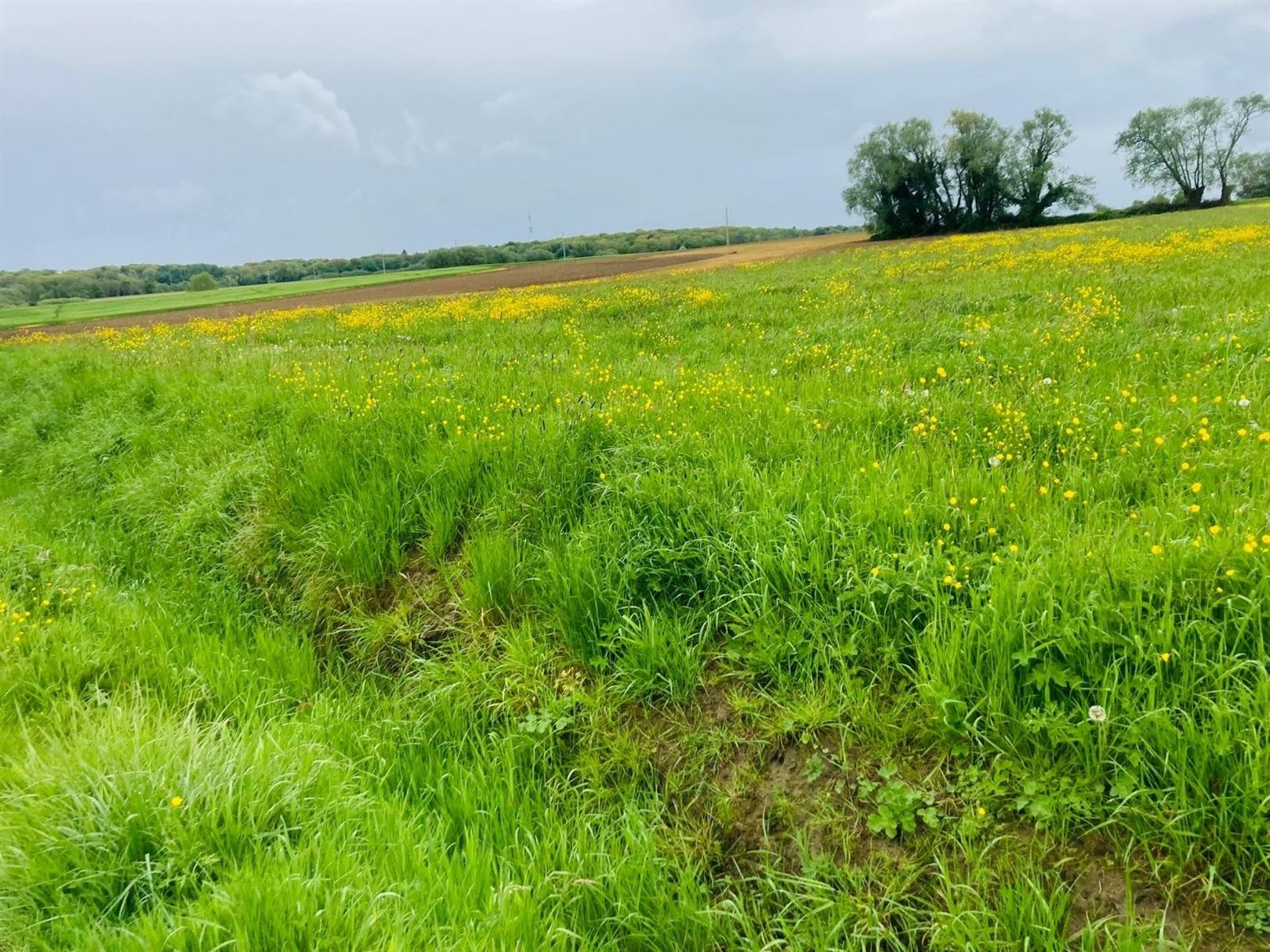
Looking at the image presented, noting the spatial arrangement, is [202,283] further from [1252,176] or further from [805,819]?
[1252,176]

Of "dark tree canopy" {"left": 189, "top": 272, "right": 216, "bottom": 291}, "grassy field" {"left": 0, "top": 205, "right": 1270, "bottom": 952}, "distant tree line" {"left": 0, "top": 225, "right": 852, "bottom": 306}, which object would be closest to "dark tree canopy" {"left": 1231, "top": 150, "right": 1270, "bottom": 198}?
"distant tree line" {"left": 0, "top": 225, "right": 852, "bottom": 306}

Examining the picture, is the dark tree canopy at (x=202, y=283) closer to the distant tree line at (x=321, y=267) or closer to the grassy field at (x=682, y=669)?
the distant tree line at (x=321, y=267)

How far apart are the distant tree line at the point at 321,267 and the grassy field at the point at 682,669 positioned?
58665 mm

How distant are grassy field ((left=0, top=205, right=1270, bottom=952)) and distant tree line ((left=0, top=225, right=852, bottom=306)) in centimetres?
5866

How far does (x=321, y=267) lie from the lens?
284 feet

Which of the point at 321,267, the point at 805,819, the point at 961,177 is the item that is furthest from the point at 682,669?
the point at 321,267

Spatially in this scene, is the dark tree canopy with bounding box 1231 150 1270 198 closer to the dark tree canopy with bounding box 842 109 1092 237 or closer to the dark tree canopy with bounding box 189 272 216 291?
the dark tree canopy with bounding box 842 109 1092 237

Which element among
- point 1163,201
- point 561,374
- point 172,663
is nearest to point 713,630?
point 172,663

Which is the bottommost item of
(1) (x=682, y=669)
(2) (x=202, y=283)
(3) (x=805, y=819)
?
(3) (x=805, y=819)

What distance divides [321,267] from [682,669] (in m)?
98.1

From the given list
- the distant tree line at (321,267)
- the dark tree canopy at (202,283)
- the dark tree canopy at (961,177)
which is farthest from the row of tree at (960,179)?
the dark tree canopy at (202,283)

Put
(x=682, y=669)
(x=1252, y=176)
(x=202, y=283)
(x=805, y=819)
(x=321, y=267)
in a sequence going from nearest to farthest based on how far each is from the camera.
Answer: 1. (x=805, y=819)
2. (x=682, y=669)
3. (x=202, y=283)
4. (x=1252, y=176)
5. (x=321, y=267)

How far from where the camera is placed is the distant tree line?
183 ft

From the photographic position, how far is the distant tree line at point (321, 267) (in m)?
55.9
